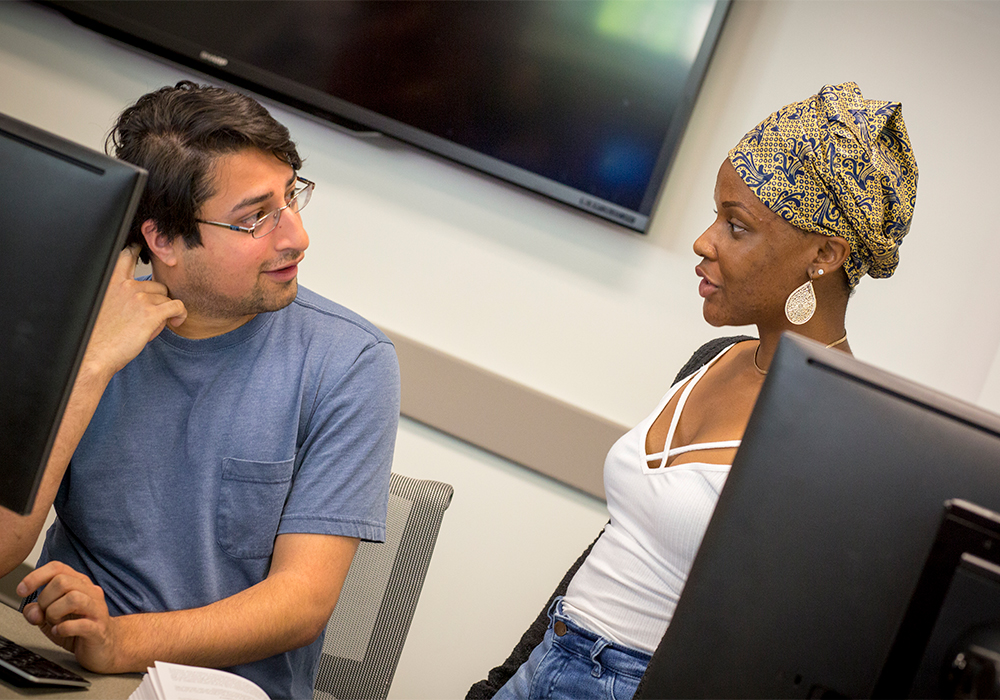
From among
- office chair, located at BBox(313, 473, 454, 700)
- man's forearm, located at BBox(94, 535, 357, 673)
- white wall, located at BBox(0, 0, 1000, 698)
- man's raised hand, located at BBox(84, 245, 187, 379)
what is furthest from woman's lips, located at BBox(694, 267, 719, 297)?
white wall, located at BBox(0, 0, 1000, 698)

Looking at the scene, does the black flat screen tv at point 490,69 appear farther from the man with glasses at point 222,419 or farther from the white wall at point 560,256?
the man with glasses at point 222,419

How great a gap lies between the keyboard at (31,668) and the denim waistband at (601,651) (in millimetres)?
618

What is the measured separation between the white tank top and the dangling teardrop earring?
21cm

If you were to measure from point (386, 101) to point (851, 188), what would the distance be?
143cm

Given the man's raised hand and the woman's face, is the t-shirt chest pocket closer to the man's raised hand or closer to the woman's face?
the man's raised hand

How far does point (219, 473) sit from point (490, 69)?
1351 mm

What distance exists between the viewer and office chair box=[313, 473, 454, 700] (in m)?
1.44

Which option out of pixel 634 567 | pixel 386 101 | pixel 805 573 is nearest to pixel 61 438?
pixel 634 567

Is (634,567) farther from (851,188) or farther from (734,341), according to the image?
(851,188)

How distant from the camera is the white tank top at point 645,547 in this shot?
3.93 feet

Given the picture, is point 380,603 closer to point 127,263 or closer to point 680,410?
point 680,410

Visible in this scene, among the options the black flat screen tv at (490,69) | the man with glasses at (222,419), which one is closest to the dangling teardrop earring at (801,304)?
the man with glasses at (222,419)

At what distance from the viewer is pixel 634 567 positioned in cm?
125

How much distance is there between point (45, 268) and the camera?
2.99 feet
